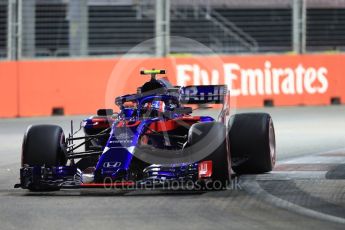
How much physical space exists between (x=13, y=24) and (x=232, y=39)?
503 cm

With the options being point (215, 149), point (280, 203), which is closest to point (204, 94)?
point (215, 149)

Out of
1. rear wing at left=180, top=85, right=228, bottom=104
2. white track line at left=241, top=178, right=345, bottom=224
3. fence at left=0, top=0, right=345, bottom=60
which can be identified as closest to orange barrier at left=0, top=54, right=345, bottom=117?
fence at left=0, top=0, right=345, bottom=60

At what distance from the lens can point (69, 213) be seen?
787 cm

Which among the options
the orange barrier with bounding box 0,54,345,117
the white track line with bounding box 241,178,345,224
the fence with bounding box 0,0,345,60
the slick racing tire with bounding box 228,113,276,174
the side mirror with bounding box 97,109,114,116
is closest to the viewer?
the white track line with bounding box 241,178,345,224

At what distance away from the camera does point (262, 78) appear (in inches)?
843

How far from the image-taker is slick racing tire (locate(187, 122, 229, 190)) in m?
9.03

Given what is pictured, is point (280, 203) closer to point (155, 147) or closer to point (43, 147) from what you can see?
point (155, 147)

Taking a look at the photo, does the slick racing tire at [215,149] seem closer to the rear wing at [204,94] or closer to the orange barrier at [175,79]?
the rear wing at [204,94]

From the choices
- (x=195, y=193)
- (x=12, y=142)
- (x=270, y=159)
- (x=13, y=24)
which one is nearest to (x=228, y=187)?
(x=195, y=193)

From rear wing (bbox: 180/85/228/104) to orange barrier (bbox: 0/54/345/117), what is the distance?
790cm

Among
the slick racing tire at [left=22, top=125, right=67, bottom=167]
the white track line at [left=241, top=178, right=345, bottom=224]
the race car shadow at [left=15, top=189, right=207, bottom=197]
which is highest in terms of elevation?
the slick racing tire at [left=22, top=125, right=67, bottom=167]

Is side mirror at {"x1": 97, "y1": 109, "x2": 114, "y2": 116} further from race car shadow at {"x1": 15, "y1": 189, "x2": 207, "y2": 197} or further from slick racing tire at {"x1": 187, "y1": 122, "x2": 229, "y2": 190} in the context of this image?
slick racing tire at {"x1": 187, "y1": 122, "x2": 229, "y2": 190}

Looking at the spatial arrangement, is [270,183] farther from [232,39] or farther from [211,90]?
[232,39]

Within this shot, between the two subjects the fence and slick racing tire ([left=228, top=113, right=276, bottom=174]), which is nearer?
slick racing tire ([left=228, top=113, right=276, bottom=174])
